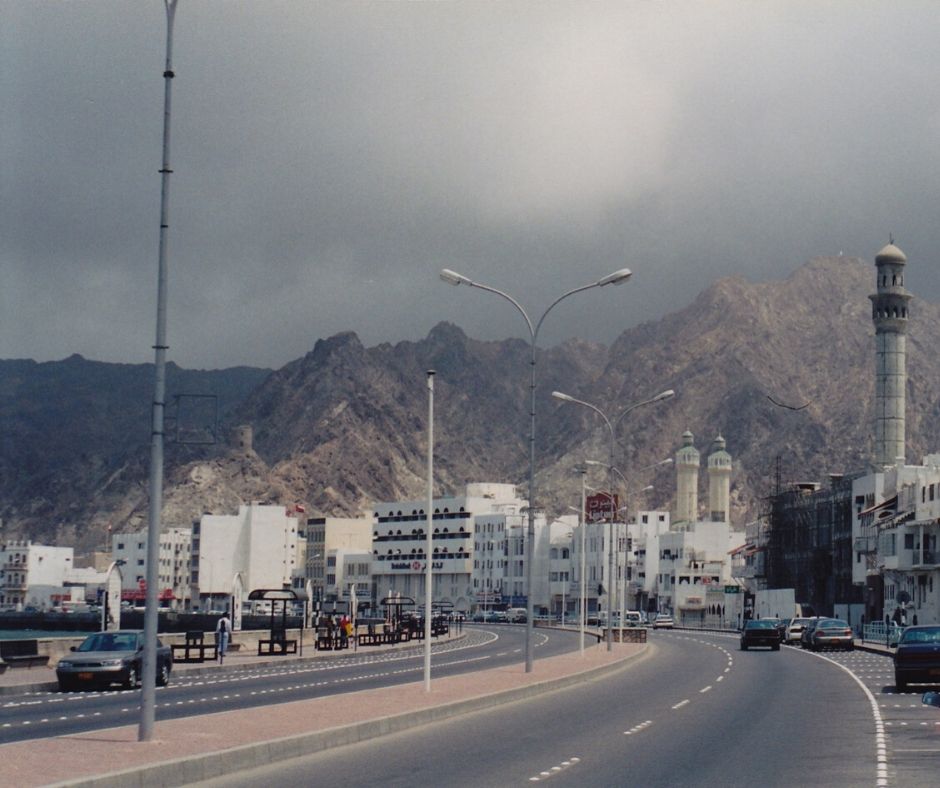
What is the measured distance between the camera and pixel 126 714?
2648 cm

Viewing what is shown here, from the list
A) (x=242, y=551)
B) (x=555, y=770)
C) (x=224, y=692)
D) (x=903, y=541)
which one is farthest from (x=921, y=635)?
(x=242, y=551)

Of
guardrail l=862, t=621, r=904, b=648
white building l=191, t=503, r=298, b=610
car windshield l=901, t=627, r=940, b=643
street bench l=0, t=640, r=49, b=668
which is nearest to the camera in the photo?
car windshield l=901, t=627, r=940, b=643

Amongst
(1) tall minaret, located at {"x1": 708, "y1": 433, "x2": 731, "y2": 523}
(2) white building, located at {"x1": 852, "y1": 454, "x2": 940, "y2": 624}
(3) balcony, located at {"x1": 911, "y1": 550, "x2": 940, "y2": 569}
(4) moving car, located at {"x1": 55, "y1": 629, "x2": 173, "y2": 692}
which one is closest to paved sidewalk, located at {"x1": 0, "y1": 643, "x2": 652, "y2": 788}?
(4) moving car, located at {"x1": 55, "y1": 629, "x2": 173, "y2": 692}

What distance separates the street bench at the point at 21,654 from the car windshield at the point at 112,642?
24.9ft

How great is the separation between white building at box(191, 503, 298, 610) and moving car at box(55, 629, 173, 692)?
155 metres

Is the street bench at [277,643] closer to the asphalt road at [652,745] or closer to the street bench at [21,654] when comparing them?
the street bench at [21,654]

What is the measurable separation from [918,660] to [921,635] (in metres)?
1.18

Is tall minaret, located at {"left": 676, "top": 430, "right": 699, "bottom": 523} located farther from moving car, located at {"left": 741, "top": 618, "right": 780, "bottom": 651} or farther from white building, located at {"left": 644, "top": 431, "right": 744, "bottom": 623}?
moving car, located at {"left": 741, "top": 618, "right": 780, "bottom": 651}

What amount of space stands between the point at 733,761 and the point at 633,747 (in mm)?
2097

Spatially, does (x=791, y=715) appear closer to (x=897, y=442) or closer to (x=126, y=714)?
(x=126, y=714)

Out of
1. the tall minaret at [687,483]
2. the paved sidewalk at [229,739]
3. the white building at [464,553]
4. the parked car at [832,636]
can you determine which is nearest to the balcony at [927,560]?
the parked car at [832,636]

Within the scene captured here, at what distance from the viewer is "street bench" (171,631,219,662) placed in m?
52.7

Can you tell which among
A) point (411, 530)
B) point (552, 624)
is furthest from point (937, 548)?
point (411, 530)

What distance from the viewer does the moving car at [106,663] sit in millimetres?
34531
